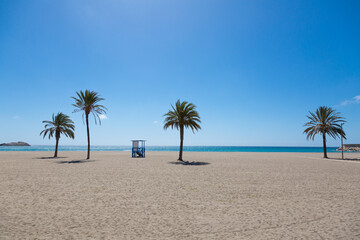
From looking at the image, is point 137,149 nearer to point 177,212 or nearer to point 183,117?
point 183,117

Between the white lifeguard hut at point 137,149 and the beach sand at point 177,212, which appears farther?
the white lifeguard hut at point 137,149

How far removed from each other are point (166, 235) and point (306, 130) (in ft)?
136

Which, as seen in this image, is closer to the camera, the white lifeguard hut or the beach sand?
the beach sand

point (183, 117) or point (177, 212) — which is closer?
point (177, 212)

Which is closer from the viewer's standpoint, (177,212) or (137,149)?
(177,212)

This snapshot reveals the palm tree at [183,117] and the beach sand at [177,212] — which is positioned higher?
the palm tree at [183,117]

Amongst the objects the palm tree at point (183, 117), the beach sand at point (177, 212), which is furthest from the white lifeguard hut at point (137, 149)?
the beach sand at point (177, 212)

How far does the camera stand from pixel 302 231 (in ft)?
16.7

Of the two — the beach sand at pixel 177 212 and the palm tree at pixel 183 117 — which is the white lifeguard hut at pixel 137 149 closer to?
the palm tree at pixel 183 117

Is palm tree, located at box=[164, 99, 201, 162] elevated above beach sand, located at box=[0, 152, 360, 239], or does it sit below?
above

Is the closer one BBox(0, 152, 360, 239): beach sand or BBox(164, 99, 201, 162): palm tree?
BBox(0, 152, 360, 239): beach sand

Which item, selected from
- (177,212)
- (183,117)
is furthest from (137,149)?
(177,212)

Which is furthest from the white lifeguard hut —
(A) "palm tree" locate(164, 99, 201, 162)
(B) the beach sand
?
(B) the beach sand

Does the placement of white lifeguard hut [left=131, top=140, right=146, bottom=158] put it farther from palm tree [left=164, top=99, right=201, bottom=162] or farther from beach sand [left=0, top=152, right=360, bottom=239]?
beach sand [left=0, top=152, right=360, bottom=239]
